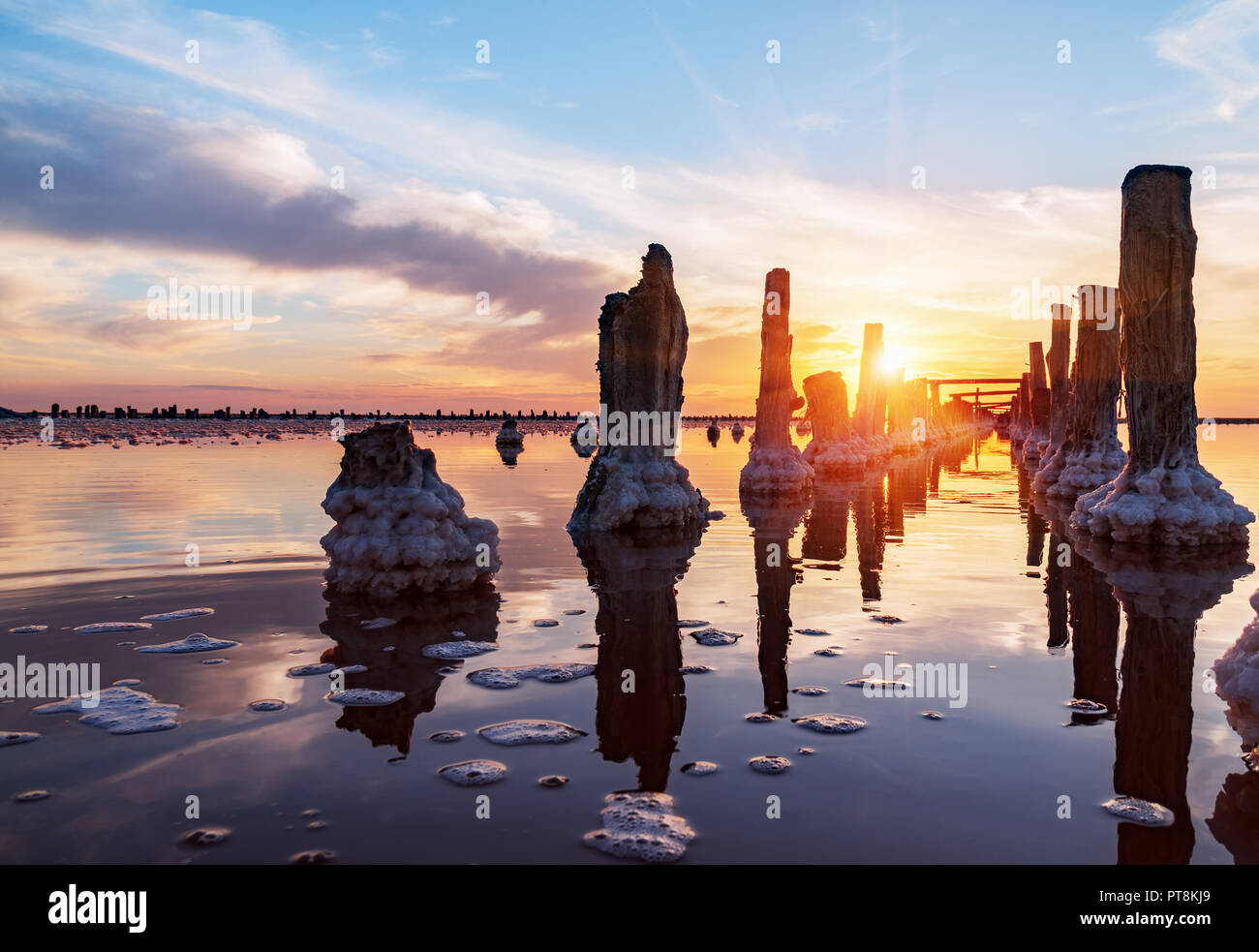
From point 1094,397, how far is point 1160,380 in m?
8.01

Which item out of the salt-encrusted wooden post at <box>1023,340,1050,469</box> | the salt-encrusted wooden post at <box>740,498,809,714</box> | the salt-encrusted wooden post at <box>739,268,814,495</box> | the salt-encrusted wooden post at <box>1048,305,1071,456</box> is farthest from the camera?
the salt-encrusted wooden post at <box>1023,340,1050,469</box>

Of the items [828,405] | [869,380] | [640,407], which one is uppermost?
[869,380]

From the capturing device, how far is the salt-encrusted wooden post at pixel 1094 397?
20656mm

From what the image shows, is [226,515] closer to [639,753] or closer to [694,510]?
[694,510]

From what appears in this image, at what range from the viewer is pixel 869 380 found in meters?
35.2

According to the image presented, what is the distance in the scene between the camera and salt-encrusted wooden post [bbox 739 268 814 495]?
2258 cm

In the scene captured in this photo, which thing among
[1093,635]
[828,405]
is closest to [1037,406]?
[828,405]

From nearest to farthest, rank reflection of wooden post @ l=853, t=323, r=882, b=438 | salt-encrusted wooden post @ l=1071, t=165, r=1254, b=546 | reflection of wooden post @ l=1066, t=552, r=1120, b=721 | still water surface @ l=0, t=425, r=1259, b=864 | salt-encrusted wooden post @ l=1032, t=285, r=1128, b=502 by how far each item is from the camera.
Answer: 1. still water surface @ l=0, t=425, r=1259, b=864
2. reflection of wooden post @ l=1066, t=552, r=1120, b=721
3. salt-encrusted wooden post @ l=1071, t=165, r=1254, b=546
4. salt-encrusted wooden post @ l=1032, t=285, r=1128, b=502
5. reflection of wooden post @ l=853, t=323, r=882, b=438

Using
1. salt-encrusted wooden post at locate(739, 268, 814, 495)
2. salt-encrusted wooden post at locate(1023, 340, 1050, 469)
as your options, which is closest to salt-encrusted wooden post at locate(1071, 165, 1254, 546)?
salt-encrusted wooden post at locate(739, 268, 814, 495)

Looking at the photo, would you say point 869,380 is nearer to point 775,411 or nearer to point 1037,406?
point 1037,406

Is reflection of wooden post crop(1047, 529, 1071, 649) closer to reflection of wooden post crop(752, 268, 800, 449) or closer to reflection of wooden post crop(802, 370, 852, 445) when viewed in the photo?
reflection of wooden post crop(752, 268, 800, 449)

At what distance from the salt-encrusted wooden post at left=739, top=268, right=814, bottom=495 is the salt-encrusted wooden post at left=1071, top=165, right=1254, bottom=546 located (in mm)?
9478

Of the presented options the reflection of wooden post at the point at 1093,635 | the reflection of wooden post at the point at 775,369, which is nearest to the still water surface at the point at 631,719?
the reflection of wooden post at the point at 1093,635

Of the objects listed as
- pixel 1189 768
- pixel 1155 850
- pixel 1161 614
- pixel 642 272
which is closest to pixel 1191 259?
pixel 1161 614
